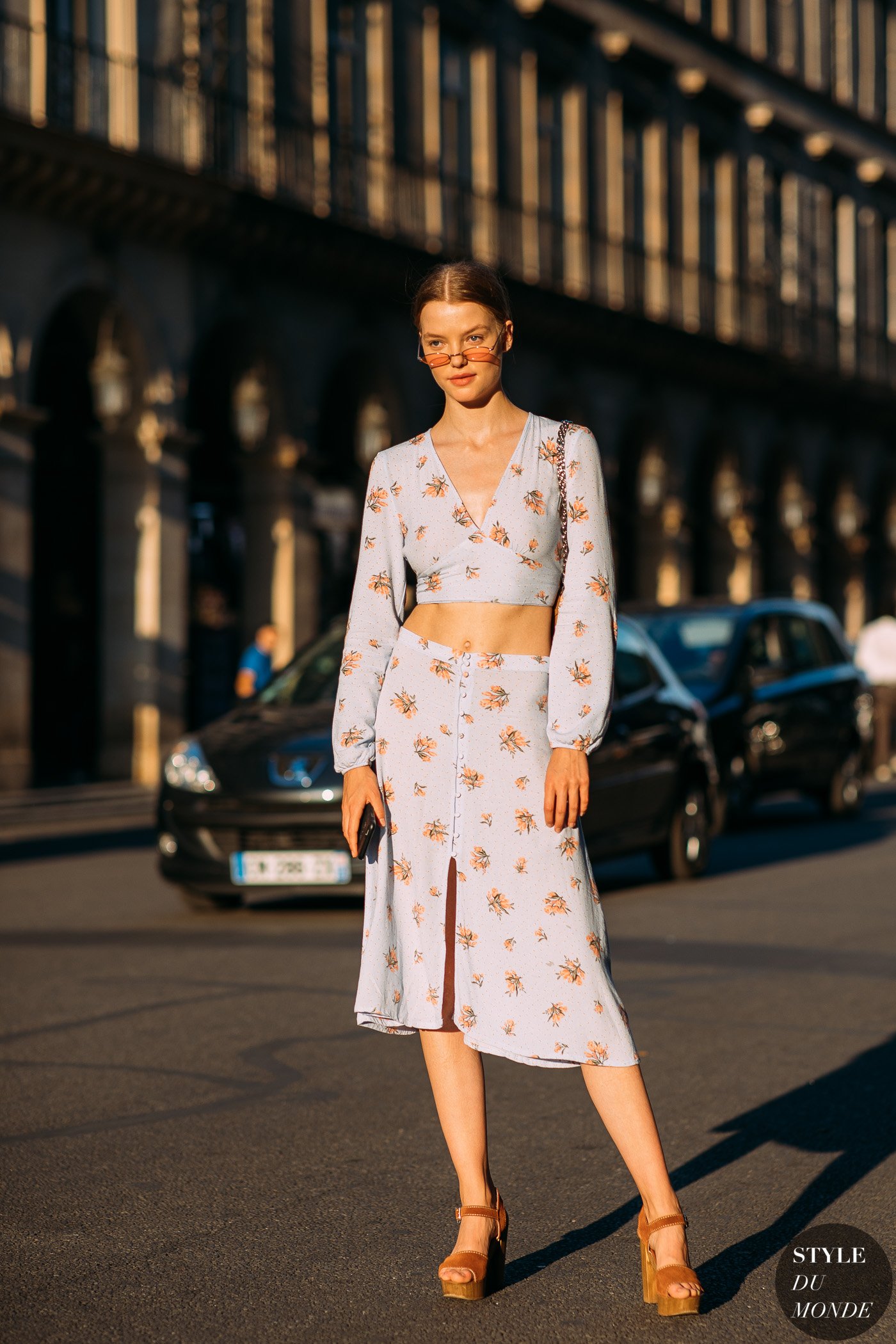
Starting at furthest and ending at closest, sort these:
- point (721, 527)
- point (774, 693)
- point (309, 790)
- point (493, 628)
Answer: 1. point (721, 527)
2. point (774, 693)
3. point (309, 790)
4. point (493, 628)

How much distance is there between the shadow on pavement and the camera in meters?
4.34

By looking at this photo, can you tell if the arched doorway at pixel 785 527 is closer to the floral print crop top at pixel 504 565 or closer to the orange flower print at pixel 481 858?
the floral print crop top at pixel 504 565

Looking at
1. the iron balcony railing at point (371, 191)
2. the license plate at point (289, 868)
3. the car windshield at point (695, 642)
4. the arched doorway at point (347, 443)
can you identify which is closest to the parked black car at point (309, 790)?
the license plate at point (289, 868)

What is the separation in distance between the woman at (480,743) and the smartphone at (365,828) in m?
0.01

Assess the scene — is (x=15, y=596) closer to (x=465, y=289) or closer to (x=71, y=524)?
(x=71, y=524)

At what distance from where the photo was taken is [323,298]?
26.2 m

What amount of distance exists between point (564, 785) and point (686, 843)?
8.20 metres

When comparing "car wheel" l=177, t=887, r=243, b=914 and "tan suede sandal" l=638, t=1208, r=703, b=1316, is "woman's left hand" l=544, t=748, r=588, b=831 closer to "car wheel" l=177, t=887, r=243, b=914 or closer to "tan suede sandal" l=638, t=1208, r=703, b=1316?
"tan suede sandal" l=638, t=1208, r=703, b=1316

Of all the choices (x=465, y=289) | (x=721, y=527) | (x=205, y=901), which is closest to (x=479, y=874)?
(x=465, y=289)

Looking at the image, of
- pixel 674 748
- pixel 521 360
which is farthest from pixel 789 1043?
pixel 521 360

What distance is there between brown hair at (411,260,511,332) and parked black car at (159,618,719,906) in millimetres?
5376

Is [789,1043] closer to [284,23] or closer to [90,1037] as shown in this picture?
[90,1037]

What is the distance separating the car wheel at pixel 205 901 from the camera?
1085 cm

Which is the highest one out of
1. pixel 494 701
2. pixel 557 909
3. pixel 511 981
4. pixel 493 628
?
pixel 493 628
